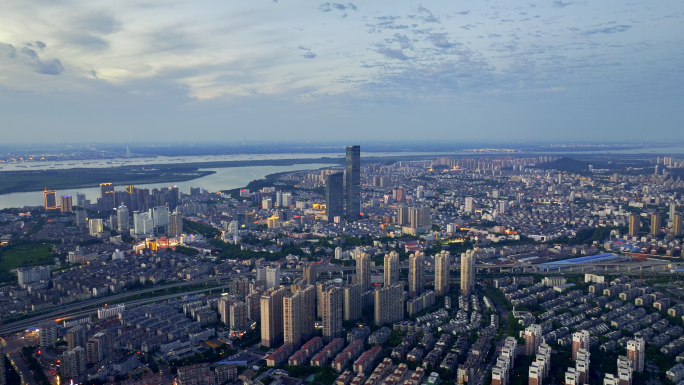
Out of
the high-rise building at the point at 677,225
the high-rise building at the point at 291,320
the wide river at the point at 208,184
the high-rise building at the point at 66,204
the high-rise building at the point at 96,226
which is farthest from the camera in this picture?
the wide river at the point at 208,184

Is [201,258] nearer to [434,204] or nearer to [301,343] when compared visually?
[301,343]

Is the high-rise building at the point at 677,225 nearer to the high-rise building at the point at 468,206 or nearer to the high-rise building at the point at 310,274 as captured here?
the high-rise building at the point at 468,206

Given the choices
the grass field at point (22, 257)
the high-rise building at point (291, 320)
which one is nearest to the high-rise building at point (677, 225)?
the high-rise building at point (291, 320)

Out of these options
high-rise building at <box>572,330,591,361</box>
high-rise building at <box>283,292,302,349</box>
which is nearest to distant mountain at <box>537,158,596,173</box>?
high-rise building at <box>572,330,591,361</box>

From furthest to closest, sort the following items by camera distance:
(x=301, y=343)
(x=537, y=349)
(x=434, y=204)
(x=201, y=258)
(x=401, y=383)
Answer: (x=434, y=204), (x=201, y=258), (x=301, y=343), (x=537, y=349), (x=401, y=383)

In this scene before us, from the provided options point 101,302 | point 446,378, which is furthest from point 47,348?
point 446,378

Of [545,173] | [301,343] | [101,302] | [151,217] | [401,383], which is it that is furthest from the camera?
[545,173]
